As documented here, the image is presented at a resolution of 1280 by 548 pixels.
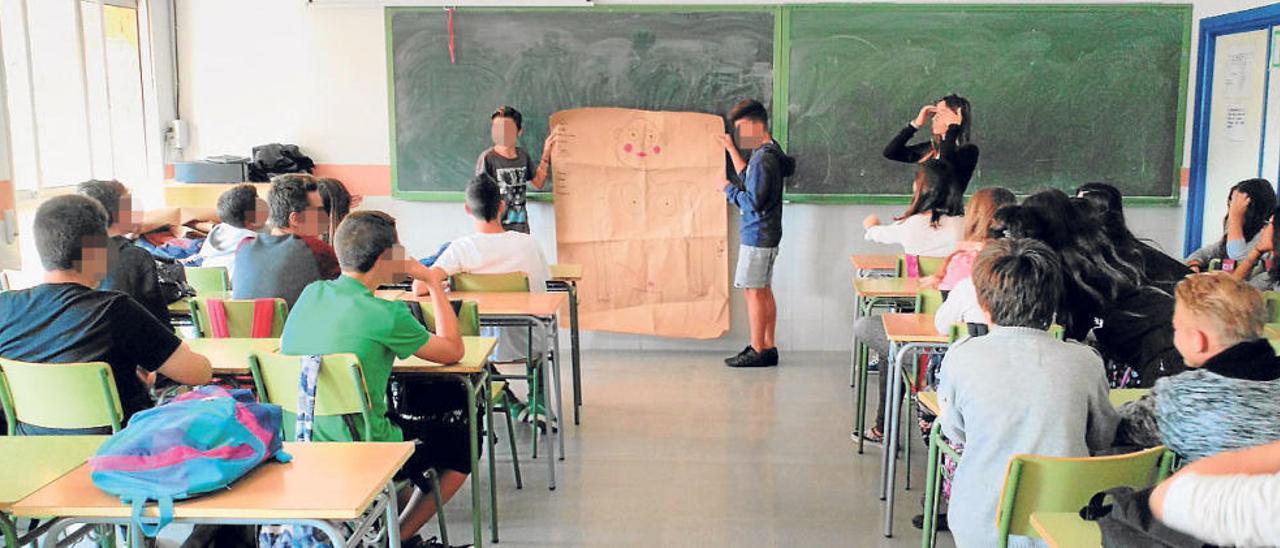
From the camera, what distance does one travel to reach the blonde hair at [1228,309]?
7.59 ft

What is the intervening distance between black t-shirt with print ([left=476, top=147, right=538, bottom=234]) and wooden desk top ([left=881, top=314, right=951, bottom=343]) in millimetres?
2705

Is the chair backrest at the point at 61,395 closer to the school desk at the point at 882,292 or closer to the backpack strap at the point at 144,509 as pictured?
the backpack strap at the point at 144,509

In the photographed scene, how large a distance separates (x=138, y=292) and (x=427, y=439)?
116 centimetres

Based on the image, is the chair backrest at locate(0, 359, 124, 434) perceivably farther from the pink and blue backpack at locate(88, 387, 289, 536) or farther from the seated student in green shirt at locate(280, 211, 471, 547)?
the pink and blue backpack at locate(88, 387, 289, 536)

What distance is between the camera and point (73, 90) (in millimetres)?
6023

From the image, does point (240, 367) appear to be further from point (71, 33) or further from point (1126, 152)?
point (1126, 152)

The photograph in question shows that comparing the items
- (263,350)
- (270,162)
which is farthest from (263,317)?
(270,162)

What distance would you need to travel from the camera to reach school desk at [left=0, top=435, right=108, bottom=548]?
2189 millimetres

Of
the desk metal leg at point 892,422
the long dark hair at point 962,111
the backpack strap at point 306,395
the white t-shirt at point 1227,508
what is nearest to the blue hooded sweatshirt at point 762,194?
the long dark hair at point 962,111

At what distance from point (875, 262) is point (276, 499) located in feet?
14.0

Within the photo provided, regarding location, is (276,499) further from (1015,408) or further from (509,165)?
(509,165)

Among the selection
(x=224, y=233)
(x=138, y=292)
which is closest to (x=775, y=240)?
(x=224, y=233)

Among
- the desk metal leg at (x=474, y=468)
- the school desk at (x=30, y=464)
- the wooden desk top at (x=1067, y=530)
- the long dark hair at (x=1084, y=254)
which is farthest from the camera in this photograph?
the long dark hair at (x=1084, y=254)

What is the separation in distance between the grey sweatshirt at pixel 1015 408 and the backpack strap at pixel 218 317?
102 inches
